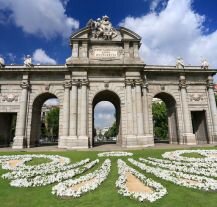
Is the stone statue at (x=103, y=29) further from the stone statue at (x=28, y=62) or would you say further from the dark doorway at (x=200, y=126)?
the dark doorway at (x=200, y=126)

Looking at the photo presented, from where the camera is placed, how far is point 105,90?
28125 millimetres

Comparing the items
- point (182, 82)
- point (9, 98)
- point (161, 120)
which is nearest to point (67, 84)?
point (9, 98)

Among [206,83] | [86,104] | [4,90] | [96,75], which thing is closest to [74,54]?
[96,75]

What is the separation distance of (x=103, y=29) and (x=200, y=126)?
871 inches

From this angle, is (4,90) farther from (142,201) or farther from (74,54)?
(142,201)

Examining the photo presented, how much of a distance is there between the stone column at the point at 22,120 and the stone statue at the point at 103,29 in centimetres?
1242

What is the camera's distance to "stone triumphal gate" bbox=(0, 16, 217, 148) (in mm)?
26516

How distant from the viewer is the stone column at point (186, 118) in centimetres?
2778

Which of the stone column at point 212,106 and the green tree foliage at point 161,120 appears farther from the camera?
the green tree foliage at point 161,120

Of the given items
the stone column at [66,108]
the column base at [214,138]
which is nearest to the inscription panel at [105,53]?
the stone column at [66,108]

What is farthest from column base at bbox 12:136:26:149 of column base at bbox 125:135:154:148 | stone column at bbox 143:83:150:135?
stone column at bbox 143:83:150:135

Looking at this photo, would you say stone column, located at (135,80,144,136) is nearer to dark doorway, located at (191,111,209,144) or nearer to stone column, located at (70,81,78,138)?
stone column, located at (70,81,78,138)

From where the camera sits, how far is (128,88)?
2736cm

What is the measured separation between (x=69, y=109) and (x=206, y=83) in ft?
72.2
